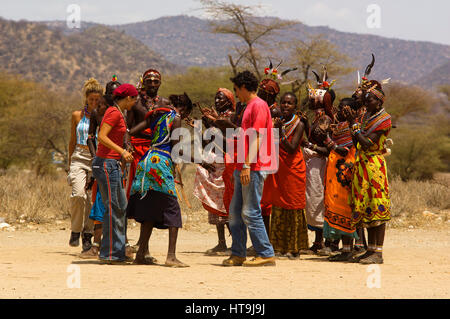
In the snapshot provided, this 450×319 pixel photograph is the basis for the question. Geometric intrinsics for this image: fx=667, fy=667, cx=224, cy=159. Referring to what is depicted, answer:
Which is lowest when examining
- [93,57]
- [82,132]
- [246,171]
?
[246,171]

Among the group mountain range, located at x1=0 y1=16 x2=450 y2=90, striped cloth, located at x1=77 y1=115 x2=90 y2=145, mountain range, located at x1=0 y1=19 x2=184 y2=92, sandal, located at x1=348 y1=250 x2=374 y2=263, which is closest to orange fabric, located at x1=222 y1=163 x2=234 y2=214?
sandal, located at x1=348 y1=250 x2=374 y2=263

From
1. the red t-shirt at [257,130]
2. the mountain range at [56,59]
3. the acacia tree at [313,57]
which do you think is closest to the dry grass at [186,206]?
the red t-shirt at [257,130]

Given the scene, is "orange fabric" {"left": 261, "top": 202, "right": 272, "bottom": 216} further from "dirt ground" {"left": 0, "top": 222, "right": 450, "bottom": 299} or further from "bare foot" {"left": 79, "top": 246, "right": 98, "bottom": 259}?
"bare foot" {"left": 79, "top": 246, "right": 98, "bottom": 259}

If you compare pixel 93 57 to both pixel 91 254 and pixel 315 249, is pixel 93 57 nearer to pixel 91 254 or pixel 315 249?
pixel 315 249

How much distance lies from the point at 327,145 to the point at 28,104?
24.1m

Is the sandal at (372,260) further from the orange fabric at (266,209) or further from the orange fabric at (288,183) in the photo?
the orange fabric at (266,209)

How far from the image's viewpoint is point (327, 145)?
7.77m

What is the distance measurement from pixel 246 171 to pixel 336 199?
1.58m

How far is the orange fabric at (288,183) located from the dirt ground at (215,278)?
0.67 metres

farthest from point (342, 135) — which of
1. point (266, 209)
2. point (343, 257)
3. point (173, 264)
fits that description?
point (173, 264)

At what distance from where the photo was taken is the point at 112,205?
6.66m

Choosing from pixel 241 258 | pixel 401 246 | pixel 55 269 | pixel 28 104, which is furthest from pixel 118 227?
pixel 28 104

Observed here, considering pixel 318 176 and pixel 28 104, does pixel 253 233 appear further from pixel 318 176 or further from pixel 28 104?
pixel 28 104
